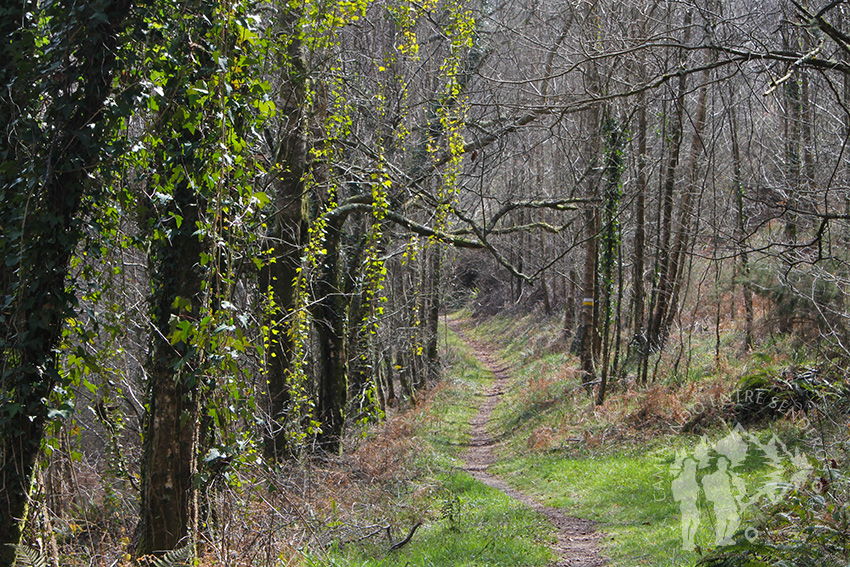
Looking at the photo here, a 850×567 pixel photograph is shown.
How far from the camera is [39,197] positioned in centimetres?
435

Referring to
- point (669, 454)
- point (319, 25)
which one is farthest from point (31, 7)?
point (669, 454)

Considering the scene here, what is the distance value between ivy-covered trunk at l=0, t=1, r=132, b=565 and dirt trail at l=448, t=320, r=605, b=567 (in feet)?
16.6

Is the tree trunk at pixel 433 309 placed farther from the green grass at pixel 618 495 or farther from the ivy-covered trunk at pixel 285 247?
the ivy-covered trunk at pixel 285 247

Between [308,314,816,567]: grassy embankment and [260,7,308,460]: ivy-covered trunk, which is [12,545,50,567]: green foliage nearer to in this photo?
[308,314,816,567]: grassy embankment

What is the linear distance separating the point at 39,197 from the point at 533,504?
7.63 meters

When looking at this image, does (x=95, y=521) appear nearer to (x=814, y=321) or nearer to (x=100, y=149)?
(x=100, y=149)

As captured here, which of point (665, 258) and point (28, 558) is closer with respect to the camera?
point (28, 558)

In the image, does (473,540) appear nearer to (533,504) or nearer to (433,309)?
(533,504)

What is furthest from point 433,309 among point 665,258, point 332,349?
point 332,349

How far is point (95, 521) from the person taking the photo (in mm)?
6160

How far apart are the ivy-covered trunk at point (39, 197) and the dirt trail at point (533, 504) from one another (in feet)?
16.6

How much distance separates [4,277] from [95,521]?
110 inches

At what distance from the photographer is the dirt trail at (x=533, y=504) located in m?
7.06

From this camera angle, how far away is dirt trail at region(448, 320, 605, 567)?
706cm
